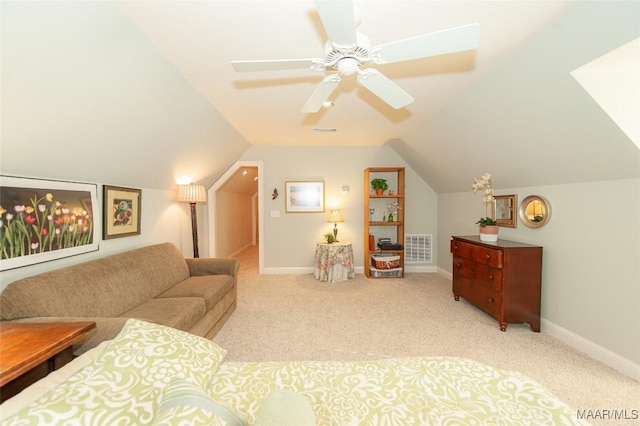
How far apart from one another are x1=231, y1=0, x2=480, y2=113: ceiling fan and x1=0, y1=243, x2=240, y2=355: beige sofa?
1928 mm

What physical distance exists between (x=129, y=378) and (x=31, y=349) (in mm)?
677

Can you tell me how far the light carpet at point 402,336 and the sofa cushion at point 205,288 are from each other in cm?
42

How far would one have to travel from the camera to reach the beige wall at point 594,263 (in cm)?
207

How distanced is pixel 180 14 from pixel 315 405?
87.2 inches

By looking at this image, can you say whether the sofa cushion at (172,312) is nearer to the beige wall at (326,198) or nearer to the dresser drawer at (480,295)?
the beige wall at (326,198)

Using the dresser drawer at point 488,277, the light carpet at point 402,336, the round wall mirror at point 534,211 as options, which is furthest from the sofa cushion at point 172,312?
the round wall mirror at point 534,211

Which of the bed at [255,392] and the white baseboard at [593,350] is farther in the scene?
the white baseboard at [593,350]

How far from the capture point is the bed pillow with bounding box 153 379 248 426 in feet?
2.26

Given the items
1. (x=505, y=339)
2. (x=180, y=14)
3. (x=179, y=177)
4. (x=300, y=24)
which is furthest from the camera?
(x=179, y=177)

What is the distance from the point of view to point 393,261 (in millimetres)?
4797

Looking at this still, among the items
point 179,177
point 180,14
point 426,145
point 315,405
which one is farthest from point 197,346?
point 426,145

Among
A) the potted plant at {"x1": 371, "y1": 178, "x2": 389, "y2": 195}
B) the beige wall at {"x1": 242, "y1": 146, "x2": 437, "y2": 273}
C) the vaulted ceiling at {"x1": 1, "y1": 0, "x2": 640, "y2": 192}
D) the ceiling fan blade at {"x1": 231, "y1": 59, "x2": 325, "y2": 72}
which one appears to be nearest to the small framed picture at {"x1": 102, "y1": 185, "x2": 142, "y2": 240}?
the vaulted ceiling at {"x1": 1, "y1": 0, "x2": 640, "y2": 192}

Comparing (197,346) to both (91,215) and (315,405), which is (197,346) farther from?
(91,215)

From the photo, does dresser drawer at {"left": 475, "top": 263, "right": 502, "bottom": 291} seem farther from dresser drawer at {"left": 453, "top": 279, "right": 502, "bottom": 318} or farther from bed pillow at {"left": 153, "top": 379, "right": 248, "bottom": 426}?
bed pillow at {"left": 153, "top": 379, "right": 248, "bottom": 426}
